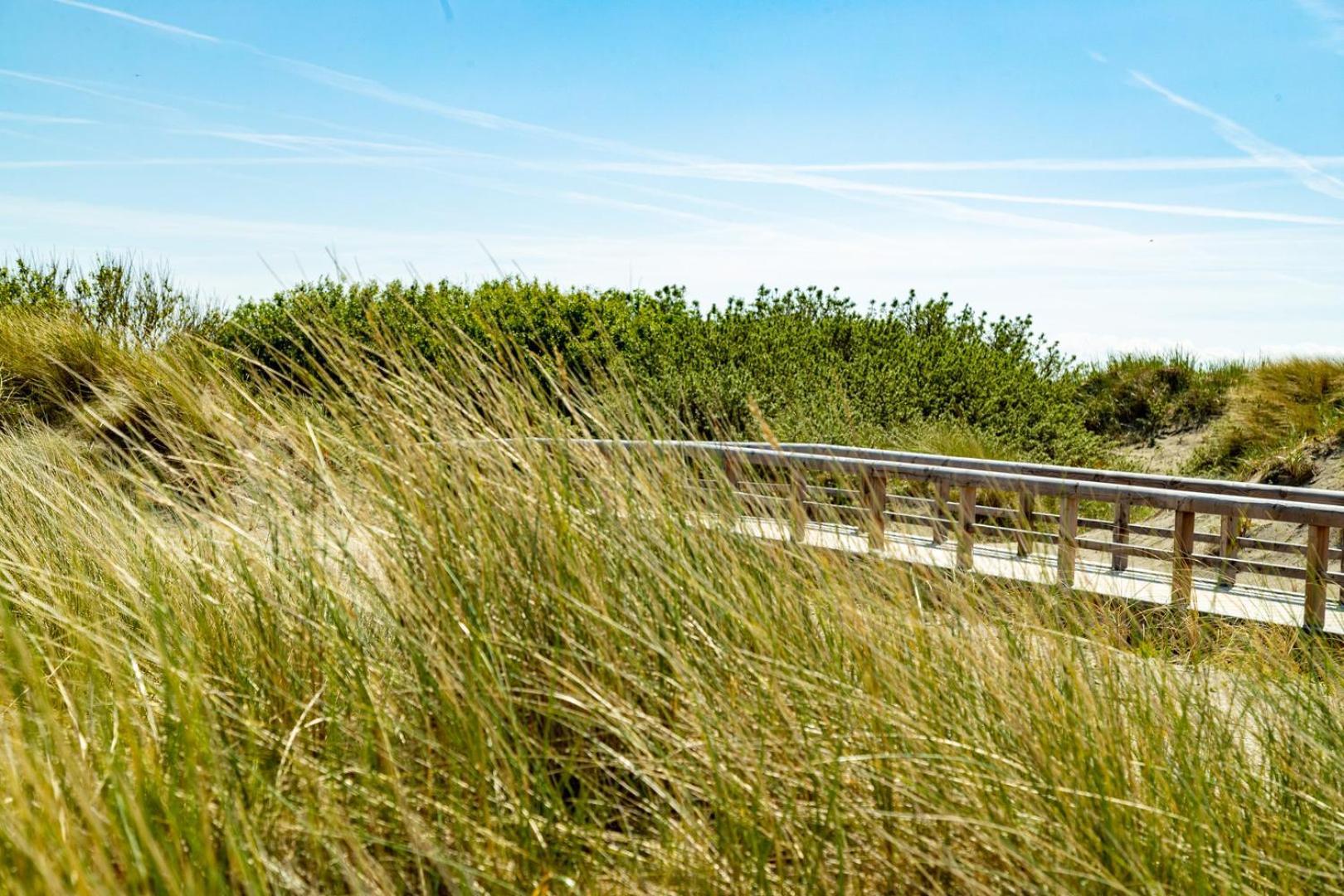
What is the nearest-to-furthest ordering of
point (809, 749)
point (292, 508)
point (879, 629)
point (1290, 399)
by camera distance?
point (809, 749) < point (879, 629) < point (292, 508) < point (1290, 399)

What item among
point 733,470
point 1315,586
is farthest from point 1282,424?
point 733,470

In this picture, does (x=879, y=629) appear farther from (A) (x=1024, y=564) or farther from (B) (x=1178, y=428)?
(B) (x=1178, y=428)

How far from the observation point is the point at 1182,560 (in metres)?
6.67

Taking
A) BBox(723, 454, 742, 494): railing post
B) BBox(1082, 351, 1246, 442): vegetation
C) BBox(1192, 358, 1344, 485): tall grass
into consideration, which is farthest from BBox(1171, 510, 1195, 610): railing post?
BBox(1082, 351, 1246, 442): vegetation

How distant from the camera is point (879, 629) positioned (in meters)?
2.88

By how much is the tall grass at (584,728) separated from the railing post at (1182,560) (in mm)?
2628

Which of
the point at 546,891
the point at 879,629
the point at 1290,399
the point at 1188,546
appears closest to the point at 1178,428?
the point at 1290,399

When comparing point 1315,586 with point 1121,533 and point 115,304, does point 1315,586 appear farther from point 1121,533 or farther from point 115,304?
point 115,304

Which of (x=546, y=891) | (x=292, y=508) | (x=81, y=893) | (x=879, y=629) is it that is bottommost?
(x=546, y=891)

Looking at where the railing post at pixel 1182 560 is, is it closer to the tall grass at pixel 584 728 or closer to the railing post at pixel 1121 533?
the railing post at pixel 1121 533

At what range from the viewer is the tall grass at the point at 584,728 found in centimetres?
215

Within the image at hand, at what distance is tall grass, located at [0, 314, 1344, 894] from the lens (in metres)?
2.15

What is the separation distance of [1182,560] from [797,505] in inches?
128

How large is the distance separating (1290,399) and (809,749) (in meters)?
14.2
